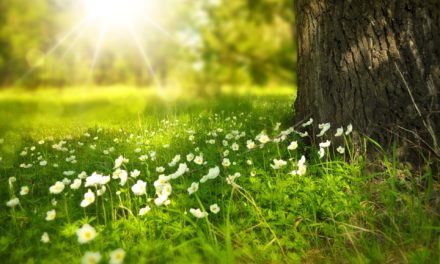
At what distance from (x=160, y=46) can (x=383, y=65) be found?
258 inches

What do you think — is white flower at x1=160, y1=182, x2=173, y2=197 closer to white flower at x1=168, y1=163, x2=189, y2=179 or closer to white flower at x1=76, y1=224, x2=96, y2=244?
white flower at x1=168, y1=163, x2=189, y2=179

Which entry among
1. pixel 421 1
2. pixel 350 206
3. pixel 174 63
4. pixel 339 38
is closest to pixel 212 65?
pixel 174 63

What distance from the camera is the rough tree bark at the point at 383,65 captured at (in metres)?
2.37

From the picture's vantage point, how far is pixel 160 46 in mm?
8336

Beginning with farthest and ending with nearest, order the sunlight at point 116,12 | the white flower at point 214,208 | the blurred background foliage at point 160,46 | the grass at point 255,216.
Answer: the sunlight at point 116,12 < the blurred background foliage at point 160,46 < the white flower at point 214,208 < the grass at point 255,216

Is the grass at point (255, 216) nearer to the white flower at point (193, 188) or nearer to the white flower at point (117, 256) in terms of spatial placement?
the white flower at point (193, 188)

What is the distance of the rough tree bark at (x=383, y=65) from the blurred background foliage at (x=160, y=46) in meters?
2.07

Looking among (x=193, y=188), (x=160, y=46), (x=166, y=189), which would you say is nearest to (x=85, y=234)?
(x=166, y=189)

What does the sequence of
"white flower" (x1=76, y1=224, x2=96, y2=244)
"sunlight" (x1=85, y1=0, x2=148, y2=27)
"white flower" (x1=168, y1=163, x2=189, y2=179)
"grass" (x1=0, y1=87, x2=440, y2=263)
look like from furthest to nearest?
"sunlight" (x1=85, y1=0, x2=148, y2=27), "white flower" (x1=168, y1=163, x2=189, y2=179), "grass" (x1=0, y1=87, x2=440, y2=263), "white flower" (x1=76, y1=224, x2=96, y2=244)

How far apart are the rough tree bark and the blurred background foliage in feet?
6.79

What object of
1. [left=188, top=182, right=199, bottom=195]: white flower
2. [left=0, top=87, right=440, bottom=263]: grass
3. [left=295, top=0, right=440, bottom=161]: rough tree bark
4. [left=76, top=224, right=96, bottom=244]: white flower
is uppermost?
[left=295, top=0, right=440, bottom=161]: rough tree bark

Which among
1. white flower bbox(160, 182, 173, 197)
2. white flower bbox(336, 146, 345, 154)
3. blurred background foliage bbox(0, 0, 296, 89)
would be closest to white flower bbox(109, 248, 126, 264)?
white flower bbox(160, 182, 173, 197)

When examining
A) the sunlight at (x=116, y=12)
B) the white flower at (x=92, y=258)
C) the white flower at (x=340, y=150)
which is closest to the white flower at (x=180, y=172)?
the white flower at (x=92, y=258)

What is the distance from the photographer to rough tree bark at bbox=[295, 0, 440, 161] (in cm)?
237
